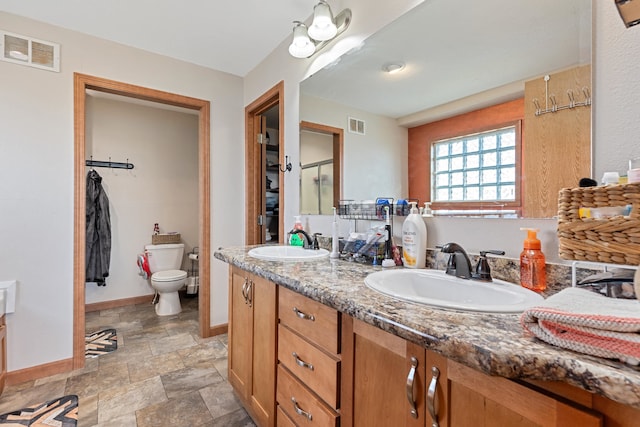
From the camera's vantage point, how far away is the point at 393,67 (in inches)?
55.4

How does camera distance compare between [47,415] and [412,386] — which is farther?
[47,415]

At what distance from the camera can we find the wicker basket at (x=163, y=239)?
350 cm

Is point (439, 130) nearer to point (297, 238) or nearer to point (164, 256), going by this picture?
point (297, 238)

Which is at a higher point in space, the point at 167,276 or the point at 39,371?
the point at 167,276

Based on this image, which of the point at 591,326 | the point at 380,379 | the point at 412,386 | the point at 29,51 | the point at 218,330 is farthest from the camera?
the point at 218,330

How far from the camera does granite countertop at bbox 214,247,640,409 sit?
1.36ft

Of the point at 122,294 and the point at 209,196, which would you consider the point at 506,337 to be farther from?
the point at 122,294

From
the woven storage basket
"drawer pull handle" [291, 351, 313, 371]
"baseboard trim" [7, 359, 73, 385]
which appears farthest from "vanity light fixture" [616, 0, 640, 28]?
"baseboard trim" [7, 359, 73, 385]

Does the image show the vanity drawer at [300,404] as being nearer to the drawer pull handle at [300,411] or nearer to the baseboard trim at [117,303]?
the drawer pull handle at [300,411]

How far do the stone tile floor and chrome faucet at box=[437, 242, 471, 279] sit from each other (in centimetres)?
136

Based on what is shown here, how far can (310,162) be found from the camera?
199cm

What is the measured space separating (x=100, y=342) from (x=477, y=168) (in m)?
3.06

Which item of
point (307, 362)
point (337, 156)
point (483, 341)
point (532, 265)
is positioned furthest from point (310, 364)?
point (337, 156)

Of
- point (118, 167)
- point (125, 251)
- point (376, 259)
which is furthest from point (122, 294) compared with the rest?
point (376, 259)
